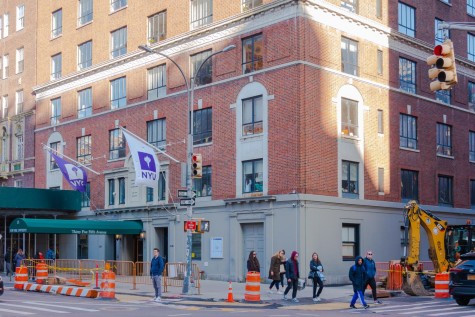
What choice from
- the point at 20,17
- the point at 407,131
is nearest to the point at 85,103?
the point at 20,17

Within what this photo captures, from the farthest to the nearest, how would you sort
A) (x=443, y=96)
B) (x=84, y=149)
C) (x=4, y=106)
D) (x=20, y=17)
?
(x=4, y=106) < (x=20, y=17) < (x=84, y=149) < (x=443, y=96)

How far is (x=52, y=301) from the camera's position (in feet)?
87.1

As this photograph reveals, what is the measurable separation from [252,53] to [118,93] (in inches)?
523

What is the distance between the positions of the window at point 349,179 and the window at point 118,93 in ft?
55.0

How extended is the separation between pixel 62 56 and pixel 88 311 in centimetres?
3487

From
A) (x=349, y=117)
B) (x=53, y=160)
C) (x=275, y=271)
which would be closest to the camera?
(x=275, y=271)

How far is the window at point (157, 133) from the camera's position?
4397 centimetres

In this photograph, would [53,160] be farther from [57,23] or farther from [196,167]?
[196,167]

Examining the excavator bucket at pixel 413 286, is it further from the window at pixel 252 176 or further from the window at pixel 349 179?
the window at pixel 252 176

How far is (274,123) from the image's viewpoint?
1439 inches

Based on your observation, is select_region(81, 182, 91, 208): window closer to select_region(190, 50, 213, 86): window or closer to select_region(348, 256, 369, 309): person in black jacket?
select_region(190, 50, 213, 86): window

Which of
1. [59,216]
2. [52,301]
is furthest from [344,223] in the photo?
[59,216]

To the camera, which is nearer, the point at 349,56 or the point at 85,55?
the point at 349,56

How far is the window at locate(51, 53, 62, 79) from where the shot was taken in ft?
178
